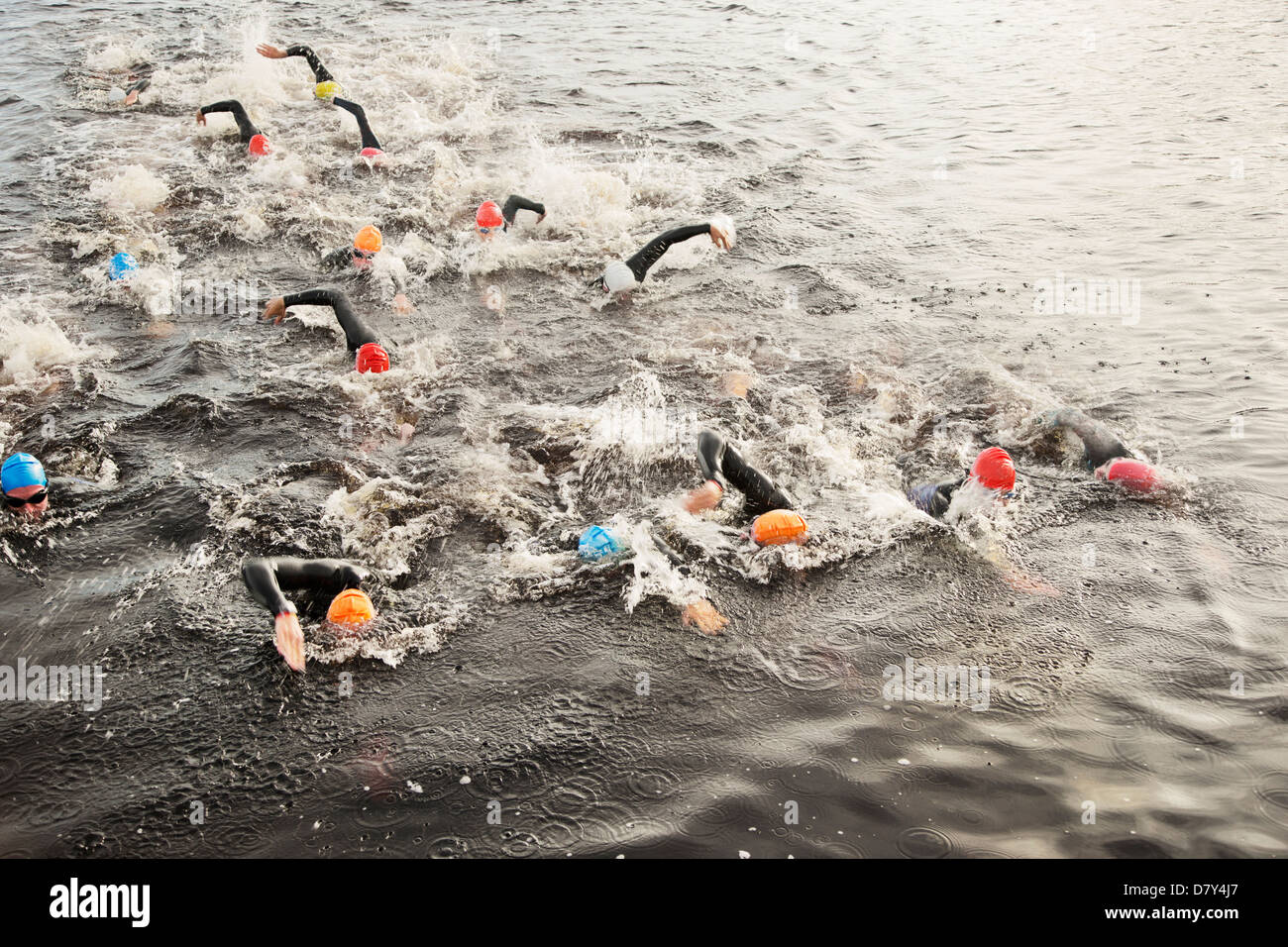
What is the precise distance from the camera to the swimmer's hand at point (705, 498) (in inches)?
228

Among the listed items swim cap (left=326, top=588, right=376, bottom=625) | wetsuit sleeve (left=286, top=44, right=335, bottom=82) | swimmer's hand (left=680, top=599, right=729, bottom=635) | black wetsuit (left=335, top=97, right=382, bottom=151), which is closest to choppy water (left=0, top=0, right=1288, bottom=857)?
swimmer's hand (left=680, top=599, right=729, bottom=635)

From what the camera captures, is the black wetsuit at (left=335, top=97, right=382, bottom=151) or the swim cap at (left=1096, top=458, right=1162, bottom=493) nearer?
the swim cap at (left=1096, top=458, right=1162, bottom=493)

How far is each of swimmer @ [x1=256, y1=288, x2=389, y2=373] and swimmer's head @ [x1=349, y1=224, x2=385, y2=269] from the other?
161 centimetres

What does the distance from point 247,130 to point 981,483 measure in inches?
411

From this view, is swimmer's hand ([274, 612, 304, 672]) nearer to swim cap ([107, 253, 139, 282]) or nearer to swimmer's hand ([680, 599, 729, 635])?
swimmer's hand ([680, 599, 729, 635])

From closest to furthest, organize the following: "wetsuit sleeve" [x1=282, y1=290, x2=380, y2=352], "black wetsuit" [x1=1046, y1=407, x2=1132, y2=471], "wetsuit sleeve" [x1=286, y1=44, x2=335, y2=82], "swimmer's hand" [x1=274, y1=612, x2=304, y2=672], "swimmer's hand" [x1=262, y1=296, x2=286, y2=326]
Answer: "swimmer's hand" [x1=274, y1=612, x2=304, y2=672]
"black wetsuit" [x1=1046, y1=407, x2=1132, y2=471]
"wetsuit sleeve" [x1=282, y1=290, x2=380, y2=352]
"swimmer's hand" [x1=262, y1=296, x2=286, y2=326]
"wetsuit sleeve" [x1=286, y1=44, x2=335, y2=82]

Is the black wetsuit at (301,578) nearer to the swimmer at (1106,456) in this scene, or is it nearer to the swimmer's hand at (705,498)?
the swimmer's hand at (705,498)

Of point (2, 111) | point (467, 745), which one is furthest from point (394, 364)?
point (2, 111)

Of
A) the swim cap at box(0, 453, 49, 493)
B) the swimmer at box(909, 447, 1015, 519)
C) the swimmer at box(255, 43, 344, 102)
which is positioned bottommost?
the swim cap at box(0, 453, 49, 493)

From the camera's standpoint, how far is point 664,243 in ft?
28.5

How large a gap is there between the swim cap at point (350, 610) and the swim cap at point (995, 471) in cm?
379

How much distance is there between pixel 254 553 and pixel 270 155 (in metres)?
7.93

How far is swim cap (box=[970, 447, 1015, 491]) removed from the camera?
5.70 metres
